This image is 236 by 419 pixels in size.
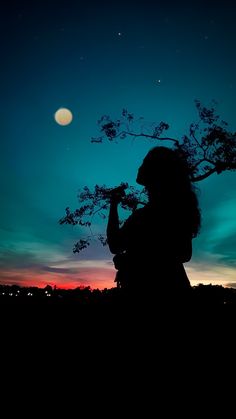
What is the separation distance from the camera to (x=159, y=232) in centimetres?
258

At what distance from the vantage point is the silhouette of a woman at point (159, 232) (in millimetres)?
2498

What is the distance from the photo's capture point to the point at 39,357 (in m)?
4.82

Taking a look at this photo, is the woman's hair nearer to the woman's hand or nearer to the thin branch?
the woman's hand

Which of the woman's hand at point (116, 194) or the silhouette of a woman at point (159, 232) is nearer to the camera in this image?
the silhouette of a woman at point (159, 232)

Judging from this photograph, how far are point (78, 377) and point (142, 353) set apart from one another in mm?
1896

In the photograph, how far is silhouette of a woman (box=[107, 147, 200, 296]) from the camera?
250 centimetres

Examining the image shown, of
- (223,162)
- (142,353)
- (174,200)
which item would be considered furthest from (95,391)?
(223,162)

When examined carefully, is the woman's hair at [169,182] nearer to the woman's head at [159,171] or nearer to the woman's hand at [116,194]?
the woman's head at [159,171]

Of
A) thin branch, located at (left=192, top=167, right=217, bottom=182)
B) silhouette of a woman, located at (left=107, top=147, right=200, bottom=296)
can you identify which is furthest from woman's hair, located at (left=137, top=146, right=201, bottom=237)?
thin branch, located at (left=192, top=167, right=217, bottom=182)

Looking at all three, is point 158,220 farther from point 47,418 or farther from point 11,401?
point 11,401

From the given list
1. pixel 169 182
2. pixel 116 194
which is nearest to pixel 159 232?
pixel 169 182

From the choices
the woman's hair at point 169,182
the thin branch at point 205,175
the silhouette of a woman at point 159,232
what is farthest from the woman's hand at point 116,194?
the thin branch at point 205,175

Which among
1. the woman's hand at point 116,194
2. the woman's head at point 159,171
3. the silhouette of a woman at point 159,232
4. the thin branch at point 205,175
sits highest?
the thin branch at point 205,175

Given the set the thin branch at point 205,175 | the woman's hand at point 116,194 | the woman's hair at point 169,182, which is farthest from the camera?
the thin branch at point 205,175
